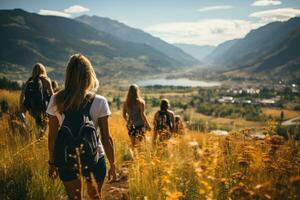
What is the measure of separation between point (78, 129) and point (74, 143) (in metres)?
0.12

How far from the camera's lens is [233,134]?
485 cm

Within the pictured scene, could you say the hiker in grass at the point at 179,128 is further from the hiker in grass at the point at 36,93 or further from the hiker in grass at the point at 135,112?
the hiker in grass at the point at 36,93

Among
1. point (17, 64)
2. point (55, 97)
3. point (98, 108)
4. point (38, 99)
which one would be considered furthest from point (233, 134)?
point (17, 64)

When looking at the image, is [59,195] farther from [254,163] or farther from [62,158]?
[254,163]

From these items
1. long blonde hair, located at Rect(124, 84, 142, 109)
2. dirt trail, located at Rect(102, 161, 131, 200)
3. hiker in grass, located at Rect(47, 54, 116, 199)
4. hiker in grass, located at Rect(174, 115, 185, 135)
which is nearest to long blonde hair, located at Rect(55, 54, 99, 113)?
hiker in grass, located at Rect(47, 54, 116, 199)

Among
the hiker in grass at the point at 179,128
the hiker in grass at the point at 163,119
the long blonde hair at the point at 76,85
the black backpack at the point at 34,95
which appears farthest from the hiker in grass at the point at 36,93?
the long blonde hair at the point at 76,85

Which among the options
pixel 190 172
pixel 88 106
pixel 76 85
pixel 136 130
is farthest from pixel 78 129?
pixel 136 130

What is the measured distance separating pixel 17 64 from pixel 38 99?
208066mm

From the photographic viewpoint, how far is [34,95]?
6.06 m

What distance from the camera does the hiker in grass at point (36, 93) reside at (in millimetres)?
6062

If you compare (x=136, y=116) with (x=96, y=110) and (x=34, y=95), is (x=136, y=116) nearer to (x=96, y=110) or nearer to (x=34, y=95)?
(x=34, y=95)

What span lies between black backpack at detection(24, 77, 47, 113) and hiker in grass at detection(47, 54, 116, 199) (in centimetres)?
305

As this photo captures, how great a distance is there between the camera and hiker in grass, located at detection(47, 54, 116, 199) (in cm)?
289

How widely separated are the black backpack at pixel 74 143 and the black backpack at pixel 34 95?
3.37 m
